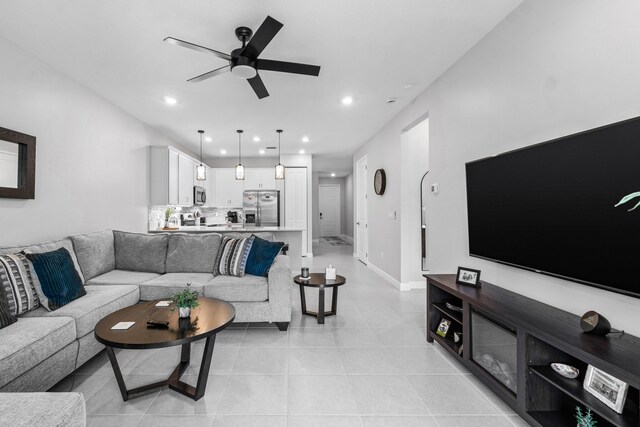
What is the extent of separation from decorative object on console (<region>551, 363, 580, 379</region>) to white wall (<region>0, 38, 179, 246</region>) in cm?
438

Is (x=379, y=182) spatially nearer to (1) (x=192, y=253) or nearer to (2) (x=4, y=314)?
A: (1) (x=192, y=253)

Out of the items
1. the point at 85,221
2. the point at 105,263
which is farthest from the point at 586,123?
the point at 85,221

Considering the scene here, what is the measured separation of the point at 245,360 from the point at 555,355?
220 cm

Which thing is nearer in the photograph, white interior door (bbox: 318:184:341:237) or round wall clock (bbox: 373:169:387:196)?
round wall clock (bbox: 373:169:387:196)

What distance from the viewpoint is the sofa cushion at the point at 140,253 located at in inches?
145

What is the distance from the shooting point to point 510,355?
1.89 meters

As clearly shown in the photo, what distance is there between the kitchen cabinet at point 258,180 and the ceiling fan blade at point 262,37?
5.50m

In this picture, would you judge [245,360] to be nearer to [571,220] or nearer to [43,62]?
[571,220]

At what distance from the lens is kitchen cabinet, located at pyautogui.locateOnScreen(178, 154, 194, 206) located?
5.80m

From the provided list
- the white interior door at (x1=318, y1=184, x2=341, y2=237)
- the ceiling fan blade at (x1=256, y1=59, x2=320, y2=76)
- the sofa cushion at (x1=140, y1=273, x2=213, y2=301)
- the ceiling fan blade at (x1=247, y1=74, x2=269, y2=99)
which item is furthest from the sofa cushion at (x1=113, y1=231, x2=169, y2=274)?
the white interior door at (x1=318, y1=184, x2=341, y2=237)

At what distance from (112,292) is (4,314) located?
813 millimetres

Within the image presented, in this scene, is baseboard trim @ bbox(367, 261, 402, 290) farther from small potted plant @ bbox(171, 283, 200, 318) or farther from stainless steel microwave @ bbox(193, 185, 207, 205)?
stainless steel microwave @ bbox(193, 185, 207, 205)

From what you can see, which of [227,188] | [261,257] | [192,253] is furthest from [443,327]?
[227,188]

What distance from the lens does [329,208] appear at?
12.7m
